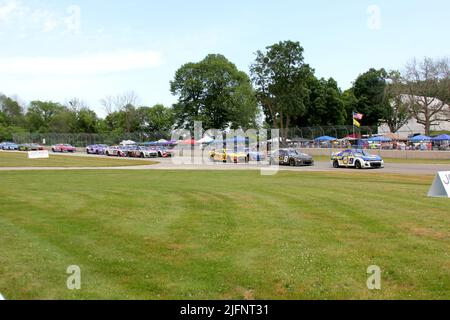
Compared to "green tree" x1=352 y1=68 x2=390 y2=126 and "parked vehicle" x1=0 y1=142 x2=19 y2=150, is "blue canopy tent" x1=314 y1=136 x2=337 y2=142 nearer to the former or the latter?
"green tree" x1=352 y1=68 x2=390 y2=126

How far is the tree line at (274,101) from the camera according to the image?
6303cm

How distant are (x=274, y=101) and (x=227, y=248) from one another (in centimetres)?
6447

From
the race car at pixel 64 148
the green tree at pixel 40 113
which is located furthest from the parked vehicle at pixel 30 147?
the green tree at pixel 40 113

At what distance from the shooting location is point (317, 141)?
183 feet

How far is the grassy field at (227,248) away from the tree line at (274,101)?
5583 cm

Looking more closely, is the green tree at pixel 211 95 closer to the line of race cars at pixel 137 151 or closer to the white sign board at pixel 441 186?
the line of race cars at pixel 137 151

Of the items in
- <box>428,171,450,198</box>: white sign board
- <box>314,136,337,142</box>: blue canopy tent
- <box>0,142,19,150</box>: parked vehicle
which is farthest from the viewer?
<box>0,142,19,150</box>: parked vehicle

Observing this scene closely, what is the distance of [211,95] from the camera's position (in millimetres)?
87438

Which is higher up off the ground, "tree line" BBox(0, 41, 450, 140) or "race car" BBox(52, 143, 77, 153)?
"tree line" BBox(0, 41, 450, 140)

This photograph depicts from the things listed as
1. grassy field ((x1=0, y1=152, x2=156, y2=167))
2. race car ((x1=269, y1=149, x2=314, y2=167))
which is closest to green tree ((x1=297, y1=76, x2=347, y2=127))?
grassy field ((x1=0, y1=152, x2=156, y2=167))

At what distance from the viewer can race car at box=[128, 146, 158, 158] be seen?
54.2m

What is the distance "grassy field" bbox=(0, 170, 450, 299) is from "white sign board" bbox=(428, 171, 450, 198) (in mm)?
1111

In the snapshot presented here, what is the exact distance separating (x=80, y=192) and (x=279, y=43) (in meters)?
59.2
